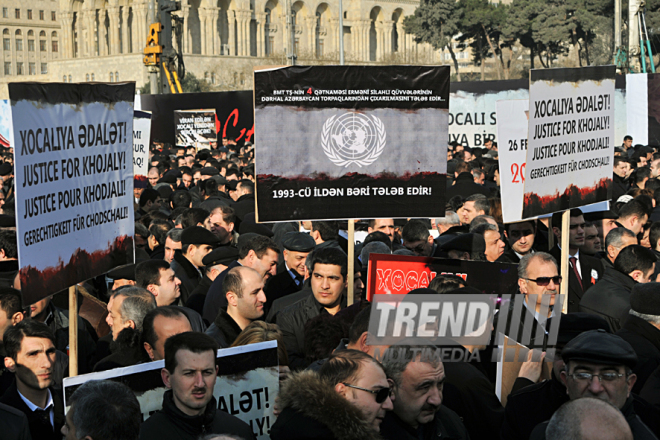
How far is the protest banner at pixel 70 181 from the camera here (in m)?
4.11

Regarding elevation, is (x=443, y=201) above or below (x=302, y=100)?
below

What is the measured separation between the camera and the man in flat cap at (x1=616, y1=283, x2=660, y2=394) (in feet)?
13.4

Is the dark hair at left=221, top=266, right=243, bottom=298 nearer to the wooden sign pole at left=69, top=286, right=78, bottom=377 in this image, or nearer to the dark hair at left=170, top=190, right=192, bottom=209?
the wooden sign pole at left=69, top=286, right=78, bottom=377

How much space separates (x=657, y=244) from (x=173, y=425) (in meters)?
4.88

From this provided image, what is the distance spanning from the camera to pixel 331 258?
5289 mm

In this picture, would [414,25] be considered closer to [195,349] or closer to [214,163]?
[214,163]

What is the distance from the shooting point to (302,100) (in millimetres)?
5492

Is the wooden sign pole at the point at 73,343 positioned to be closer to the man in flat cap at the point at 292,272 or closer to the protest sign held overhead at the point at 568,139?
the man in flat cap at the point at 292,272

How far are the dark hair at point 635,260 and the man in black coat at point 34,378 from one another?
369 cm

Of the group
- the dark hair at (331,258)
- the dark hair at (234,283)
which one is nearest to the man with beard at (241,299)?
the dark hair at (234,283)

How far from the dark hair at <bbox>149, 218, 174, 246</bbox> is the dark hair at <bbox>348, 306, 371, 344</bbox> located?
418 centimetres

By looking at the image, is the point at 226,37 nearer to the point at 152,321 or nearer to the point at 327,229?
the point at 327,229

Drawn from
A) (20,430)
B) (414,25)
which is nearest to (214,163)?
(20,430)

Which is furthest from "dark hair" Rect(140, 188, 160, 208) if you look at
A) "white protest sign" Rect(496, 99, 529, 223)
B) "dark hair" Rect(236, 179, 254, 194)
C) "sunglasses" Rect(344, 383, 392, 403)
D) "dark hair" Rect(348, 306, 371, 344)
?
"sunglasses" Rect(344, 383, 392, 403)
